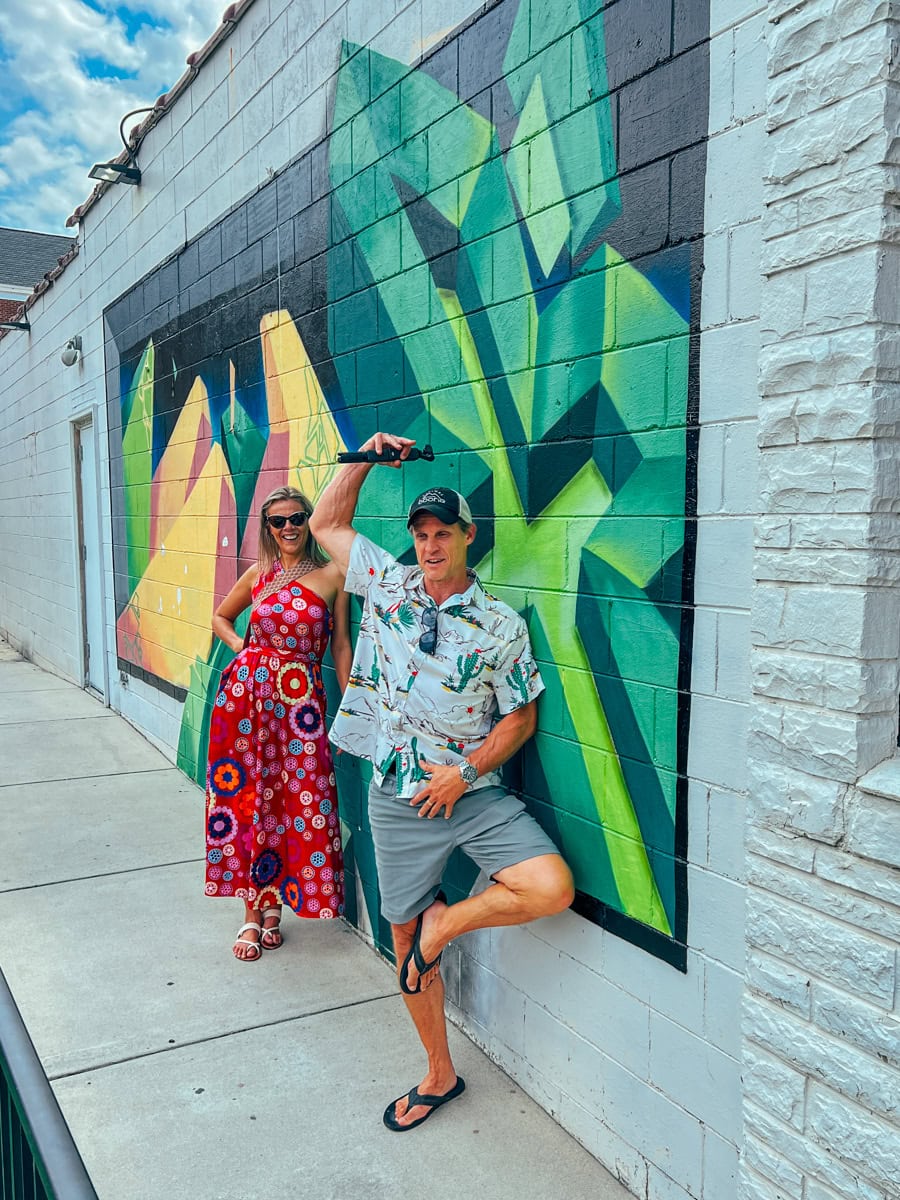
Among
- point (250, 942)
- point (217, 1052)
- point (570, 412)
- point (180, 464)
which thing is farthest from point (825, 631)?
point (180, 464)

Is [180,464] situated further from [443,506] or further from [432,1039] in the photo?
[432,1039]

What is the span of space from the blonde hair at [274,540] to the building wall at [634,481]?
28cm

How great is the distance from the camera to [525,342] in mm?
2969

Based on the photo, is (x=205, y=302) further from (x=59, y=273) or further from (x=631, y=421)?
(x=59, y=273)

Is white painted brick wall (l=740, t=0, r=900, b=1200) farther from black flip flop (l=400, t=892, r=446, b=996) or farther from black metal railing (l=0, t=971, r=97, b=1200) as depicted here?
black metal railing (l=0, t=971, r=97, b=1200)

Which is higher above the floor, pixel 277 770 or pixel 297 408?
pixel 297 408

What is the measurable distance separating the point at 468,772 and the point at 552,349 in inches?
49.9

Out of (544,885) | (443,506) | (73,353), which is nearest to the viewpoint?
(544,885)

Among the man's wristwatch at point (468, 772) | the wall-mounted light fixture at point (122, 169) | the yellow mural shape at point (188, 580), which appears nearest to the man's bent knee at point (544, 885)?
the man's wristwatch at point (468, 772)

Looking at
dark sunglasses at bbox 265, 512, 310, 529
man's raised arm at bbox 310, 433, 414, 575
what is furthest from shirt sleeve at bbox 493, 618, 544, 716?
dark sunglasses at bbox 265, 512, 310, 529

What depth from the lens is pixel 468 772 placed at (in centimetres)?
288

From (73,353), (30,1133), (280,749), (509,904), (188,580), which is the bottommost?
(509,904)

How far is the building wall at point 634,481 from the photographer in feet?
6.25

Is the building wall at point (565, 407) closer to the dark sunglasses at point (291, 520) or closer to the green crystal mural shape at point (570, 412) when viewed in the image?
the green crystal mural shape at point (570, 412)
